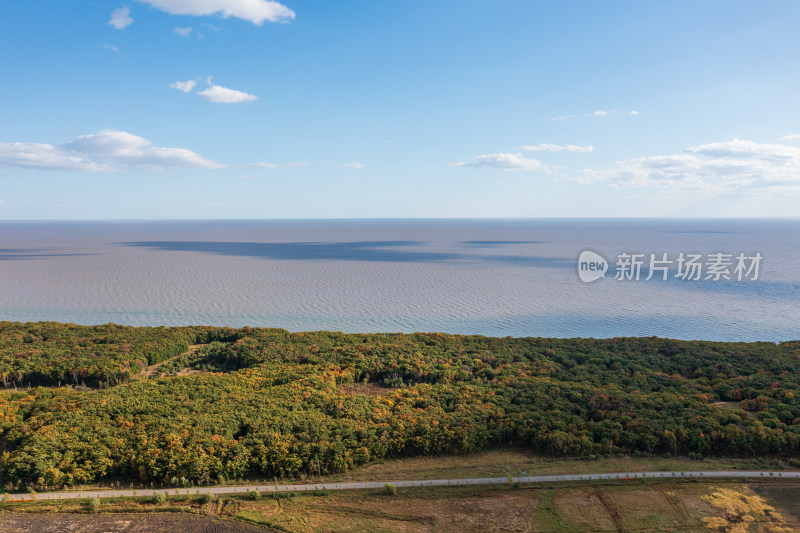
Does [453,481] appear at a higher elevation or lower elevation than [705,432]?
lower

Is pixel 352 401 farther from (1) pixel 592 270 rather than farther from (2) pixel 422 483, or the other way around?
(1) pixel 592 270

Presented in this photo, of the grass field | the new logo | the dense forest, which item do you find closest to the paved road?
the grass field

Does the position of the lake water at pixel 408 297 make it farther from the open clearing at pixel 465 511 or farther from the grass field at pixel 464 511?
the open clearing at pixel 465 511

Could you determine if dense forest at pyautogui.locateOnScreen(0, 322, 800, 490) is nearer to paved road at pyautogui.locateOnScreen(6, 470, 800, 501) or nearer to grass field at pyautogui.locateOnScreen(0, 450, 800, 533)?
paved road at pyautogui.locateOnScreen(6, 470, 800, 501)

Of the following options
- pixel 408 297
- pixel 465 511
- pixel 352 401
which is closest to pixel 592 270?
pixel 408 297

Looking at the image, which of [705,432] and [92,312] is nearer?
[705,432]

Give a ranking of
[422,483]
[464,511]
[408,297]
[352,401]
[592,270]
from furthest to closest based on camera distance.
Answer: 1. [592,270]
2. [408,297]
3. [352,401]
4. [422,483]
5. [464,511]

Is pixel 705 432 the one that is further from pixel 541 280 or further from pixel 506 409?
pixel 541 280

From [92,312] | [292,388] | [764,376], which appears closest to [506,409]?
[292,388]
